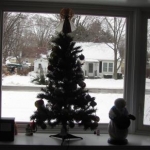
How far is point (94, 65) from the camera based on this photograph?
2.68m

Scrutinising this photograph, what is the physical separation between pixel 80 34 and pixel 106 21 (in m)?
0.28

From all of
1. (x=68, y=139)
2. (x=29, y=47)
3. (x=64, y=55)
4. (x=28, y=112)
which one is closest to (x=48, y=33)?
(x=29, y=47)

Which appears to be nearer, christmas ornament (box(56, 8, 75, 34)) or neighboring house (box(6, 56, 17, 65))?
christmas ornament (box(56, 8, 75, 34))

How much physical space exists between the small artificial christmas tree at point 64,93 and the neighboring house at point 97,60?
399 millimetres

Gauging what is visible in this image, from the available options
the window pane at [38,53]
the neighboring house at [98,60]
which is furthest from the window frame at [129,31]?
the neighboring house at [98,60]

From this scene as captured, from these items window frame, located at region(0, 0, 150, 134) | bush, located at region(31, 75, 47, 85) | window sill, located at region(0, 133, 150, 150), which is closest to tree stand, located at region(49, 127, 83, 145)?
window sill, located at region(0, 133, 150, 150)

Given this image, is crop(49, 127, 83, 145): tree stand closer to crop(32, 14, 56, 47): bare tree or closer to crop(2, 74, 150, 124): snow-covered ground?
crop(2, 74, 150, 124): snow-covered ground

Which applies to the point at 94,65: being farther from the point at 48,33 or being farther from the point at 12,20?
the point at 12,20

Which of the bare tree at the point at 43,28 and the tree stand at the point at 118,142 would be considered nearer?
the tree stand at the point at 118,142

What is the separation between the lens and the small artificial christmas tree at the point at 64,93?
2217 mm

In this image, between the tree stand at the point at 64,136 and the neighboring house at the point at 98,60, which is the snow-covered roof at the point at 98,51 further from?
the tree stand at the point at 64,136

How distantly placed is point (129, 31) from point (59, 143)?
1.22 meters

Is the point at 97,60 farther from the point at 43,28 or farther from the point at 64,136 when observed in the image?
the point at 64,136

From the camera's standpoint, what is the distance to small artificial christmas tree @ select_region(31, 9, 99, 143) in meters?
2.22
